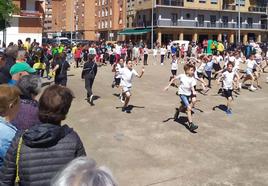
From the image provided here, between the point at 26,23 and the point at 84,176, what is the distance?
2106 inches

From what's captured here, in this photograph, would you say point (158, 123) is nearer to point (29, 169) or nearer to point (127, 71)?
point (127, 71)

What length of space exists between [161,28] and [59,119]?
61848 mm

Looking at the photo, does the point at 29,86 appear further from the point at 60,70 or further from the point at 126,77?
the point at 60,70

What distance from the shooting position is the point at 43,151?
3330 mm

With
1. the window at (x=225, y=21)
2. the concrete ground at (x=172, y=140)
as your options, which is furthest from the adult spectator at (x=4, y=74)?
the window at (x=225, y=21)

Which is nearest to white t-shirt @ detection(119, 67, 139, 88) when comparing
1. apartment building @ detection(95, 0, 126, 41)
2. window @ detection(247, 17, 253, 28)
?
window @ detection(247, 17, 253, 28)

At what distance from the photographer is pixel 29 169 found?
10.9ft

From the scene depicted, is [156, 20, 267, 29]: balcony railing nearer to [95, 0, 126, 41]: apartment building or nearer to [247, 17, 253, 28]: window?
[247, 17, 253, 28]: window

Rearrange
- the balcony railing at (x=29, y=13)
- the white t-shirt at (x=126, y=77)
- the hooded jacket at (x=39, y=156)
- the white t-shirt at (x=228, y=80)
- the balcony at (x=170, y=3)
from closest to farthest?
the hooded jacket at (x=39, y=156), the white t-shirt at (x=126, y=77), the white t-shirt at (x=228, y=80), the balcony railing at (x=29, y=13), the balcony at (x=170, y=3)

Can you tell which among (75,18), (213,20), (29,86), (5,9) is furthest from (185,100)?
(75,18)

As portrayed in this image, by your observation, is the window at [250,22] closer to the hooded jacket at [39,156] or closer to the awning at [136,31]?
the awning at [136,31]

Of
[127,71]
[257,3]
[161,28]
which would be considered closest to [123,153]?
[127,71]

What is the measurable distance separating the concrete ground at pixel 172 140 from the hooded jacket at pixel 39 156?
3.78 m

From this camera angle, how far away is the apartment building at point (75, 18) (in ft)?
299
